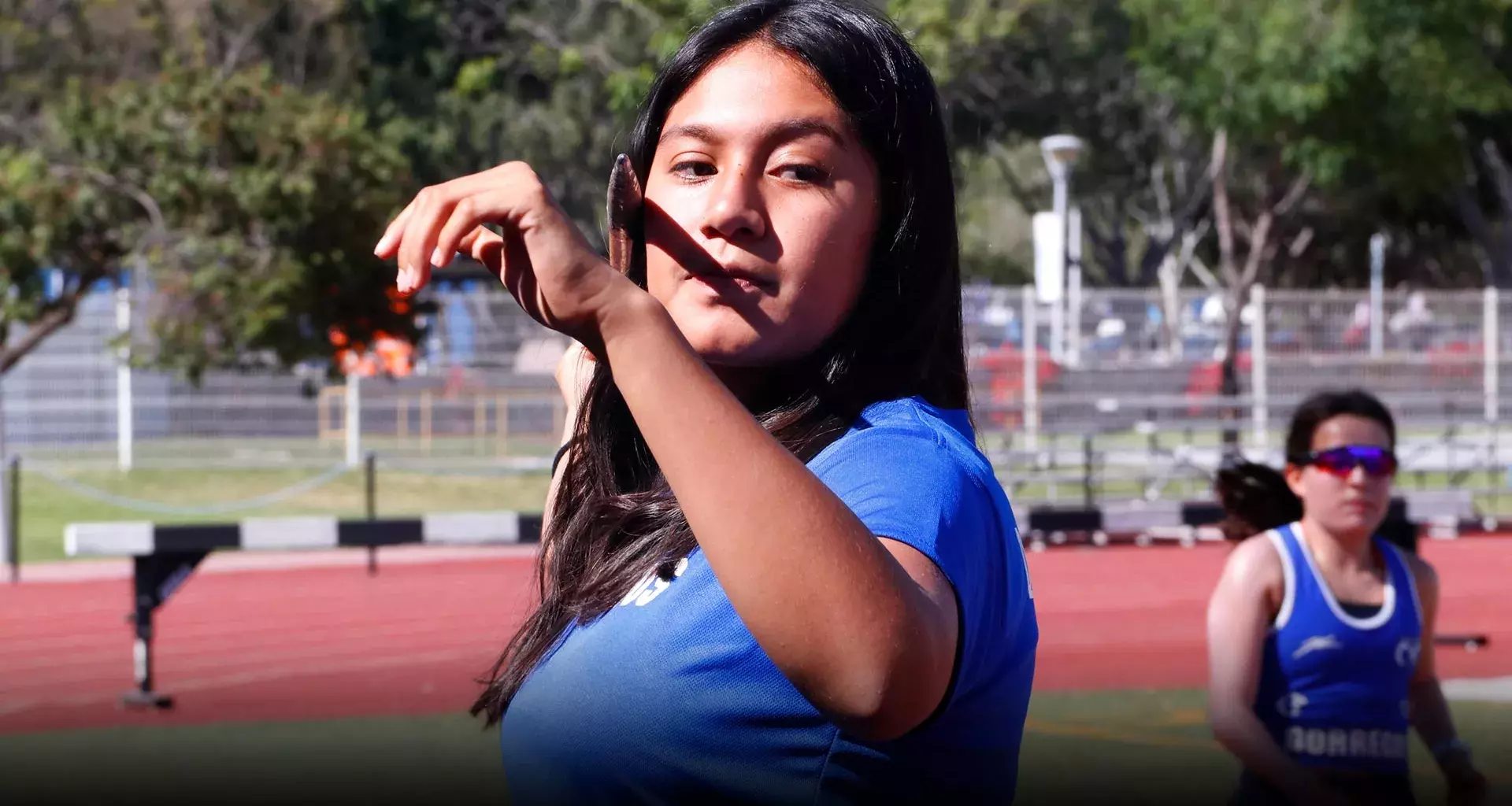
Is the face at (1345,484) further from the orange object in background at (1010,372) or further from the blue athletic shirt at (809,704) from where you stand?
the orange object in background at (1010,372)

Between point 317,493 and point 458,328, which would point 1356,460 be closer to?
point 458,328

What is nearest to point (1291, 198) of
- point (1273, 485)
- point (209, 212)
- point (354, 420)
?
point (354, 420)

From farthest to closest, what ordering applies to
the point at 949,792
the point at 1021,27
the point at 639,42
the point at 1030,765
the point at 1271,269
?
the point at 1271,269
the point at 1021,27
the point at 639,42
the point at 1030,765
the point at 949,792

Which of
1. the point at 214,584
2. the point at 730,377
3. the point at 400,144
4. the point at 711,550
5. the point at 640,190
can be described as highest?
the point at 400,144

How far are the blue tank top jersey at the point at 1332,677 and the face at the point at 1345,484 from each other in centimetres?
14

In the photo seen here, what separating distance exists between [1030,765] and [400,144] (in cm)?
2199

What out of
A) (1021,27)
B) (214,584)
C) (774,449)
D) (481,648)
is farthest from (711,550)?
(1021,27)

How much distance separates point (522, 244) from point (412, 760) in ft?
20.3

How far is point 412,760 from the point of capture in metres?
7.07

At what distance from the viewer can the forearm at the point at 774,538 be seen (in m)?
1.17

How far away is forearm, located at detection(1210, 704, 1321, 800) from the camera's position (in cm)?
333


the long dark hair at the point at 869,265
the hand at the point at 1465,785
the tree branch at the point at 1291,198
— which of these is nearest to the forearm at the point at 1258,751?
the hand at the point at 1465,785

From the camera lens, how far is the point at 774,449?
1193 mm

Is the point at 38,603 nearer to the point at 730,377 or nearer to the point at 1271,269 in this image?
the point at 730,377
